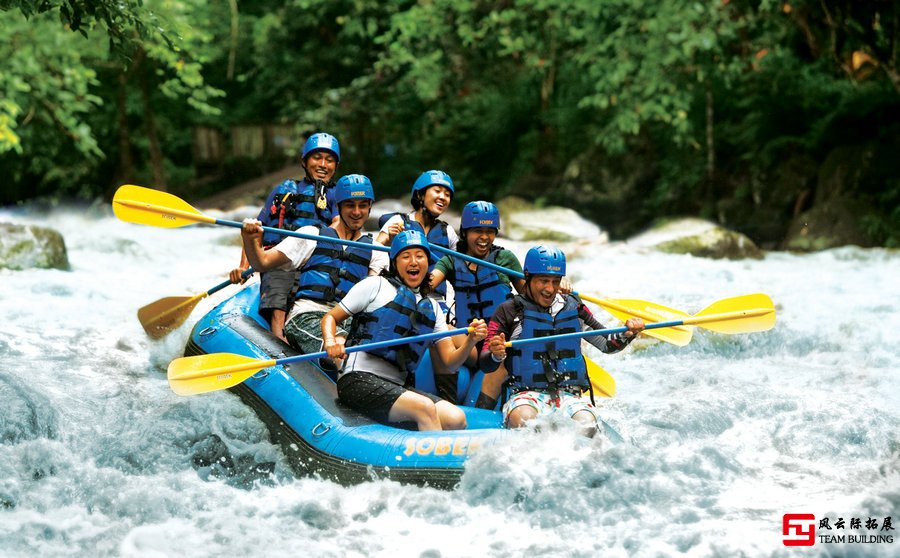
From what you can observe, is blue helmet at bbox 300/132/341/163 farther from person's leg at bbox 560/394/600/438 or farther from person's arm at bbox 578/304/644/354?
person's leg at bbox 560/394/600/438

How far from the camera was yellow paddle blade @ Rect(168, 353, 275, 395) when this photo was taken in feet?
14.7

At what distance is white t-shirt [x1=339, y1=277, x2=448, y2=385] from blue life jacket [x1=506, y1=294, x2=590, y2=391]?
19.1 inches

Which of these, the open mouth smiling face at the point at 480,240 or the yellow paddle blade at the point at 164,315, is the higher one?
the open mouth smiling face at the point at 480,240

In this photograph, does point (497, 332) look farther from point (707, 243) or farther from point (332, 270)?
point (707, 243)

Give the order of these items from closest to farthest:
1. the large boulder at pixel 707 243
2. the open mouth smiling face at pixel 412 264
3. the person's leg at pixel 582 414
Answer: the person's leg at pixel 582 414, the open mouth smiling face at pixel 412 264, the large boulder at pixel 707 243

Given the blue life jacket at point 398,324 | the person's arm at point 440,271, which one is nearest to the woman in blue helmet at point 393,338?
the blue life jacket at point 398,324

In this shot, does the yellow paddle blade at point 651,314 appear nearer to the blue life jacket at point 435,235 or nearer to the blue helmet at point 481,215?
the blue helmet at point 481,215

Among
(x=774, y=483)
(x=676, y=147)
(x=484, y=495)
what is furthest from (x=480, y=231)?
(x=676, y=147)

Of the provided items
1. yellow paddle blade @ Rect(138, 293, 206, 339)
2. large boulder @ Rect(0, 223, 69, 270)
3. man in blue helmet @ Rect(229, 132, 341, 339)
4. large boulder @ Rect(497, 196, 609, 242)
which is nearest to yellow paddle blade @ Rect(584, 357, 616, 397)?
man in blue helmet @ Rect(229, 132, 341, 339)

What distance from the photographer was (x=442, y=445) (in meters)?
3.98

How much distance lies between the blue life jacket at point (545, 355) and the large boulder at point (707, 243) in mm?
5903

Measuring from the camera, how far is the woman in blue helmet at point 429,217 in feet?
16.3

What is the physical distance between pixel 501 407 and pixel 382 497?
2.28ft

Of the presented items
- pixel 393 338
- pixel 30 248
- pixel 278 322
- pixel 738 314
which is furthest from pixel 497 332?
pixel 30 248
